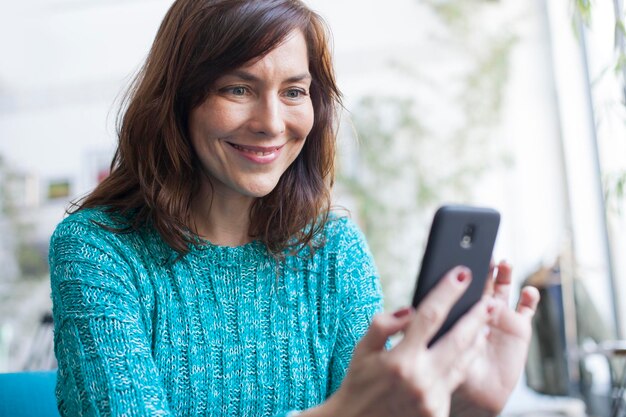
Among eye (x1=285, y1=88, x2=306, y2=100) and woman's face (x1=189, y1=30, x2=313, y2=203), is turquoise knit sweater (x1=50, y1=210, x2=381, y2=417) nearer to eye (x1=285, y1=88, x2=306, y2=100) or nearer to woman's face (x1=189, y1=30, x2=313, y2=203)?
woman's face (x1=189, y1=30, x2=313, y2=203)

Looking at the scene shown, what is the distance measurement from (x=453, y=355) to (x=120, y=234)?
728mm

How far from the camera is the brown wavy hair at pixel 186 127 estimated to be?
1.22 metres

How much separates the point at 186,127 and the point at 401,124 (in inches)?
177

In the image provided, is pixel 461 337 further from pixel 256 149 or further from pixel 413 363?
pixel 256 149

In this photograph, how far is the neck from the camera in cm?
136

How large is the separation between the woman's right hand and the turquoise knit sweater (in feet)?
1.36

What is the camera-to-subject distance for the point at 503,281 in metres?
0.88

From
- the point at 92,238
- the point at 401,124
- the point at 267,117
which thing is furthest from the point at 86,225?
the point at 401,124

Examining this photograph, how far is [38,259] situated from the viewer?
239 inches

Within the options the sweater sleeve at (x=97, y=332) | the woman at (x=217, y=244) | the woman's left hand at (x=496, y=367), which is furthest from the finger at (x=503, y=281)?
the sweater sleeve at (x=97, y=332)

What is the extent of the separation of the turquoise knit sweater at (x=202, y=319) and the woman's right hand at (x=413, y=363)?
16.3 inches

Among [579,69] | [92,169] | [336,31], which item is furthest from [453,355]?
[92,169]

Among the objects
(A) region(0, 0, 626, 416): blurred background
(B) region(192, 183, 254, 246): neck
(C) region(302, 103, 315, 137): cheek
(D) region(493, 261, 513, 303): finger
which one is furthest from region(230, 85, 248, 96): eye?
(A) region(0, 0, 626, 416): blurred background

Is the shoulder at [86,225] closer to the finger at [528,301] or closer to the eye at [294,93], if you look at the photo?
the eye at [294,93]
